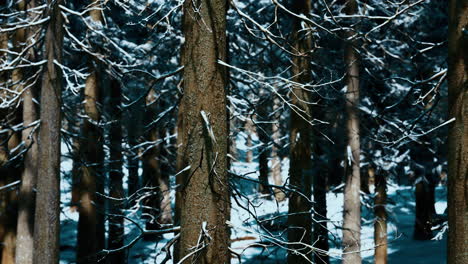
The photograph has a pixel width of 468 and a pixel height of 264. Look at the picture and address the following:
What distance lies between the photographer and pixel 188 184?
523cm

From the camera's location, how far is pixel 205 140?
17.1 ft

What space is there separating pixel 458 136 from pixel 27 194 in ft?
36.3

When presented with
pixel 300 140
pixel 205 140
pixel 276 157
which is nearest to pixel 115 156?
pixel 300 140

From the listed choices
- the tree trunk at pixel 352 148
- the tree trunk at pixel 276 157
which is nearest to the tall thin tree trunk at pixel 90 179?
the tree trunk at pixel 276 157

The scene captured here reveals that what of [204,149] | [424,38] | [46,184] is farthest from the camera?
[424,38]

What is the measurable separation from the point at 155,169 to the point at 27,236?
711cm

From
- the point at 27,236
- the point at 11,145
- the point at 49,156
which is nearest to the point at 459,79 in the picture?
the point at 49,156

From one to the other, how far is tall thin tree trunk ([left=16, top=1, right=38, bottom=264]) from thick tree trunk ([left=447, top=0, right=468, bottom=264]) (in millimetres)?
10271

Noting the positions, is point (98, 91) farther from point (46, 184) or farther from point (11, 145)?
point (46, 184)

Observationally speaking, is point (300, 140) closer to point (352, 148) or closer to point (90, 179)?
point (352, 148)

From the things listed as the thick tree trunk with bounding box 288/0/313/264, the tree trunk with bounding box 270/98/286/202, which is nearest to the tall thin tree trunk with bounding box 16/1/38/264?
the tree trunk with bounding box 270/98/286/202

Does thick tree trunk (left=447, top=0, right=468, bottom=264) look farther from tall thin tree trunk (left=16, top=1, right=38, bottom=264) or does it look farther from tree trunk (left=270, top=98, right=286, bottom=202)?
tall thin tree trunk (left=16, top=1, right=38, bottom=264)

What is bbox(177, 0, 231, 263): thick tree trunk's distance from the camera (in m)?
5.19

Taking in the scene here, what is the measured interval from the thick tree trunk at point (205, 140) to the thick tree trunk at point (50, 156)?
22.8 feet
